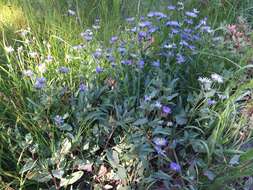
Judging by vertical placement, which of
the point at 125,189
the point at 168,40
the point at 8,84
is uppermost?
the point at 168,40

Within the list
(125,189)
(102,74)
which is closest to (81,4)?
(102,74)

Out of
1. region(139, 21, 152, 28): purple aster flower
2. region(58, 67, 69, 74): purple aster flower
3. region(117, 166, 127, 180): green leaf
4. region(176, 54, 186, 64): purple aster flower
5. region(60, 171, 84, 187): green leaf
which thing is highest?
region(139, 21, 152, 28): purple aster flower

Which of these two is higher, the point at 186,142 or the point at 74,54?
the point at 74,54

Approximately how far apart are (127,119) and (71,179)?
12.6 inches

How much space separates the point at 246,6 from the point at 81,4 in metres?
1.40

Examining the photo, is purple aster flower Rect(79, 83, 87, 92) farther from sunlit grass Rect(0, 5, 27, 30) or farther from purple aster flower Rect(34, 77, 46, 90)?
sunlit grass Rect(0, 5, 27, 30)

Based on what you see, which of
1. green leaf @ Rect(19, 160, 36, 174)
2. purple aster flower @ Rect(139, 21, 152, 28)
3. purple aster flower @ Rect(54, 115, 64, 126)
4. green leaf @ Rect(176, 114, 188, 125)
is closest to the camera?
green leaf @ Rect(19, 160, 36, 174)

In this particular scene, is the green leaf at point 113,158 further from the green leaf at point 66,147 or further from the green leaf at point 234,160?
the green leaf at point 234,160

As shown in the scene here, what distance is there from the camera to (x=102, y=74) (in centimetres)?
168

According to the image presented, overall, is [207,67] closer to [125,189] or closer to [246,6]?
[125,189]

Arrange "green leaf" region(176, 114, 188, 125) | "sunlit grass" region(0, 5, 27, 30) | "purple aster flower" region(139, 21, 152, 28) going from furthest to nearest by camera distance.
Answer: "sunlit grass" region(0, 5, 27, 30)
"purple aster flower" region(139, 21, 152, 28)
"green leaf" region(176, 114, 188, 125)

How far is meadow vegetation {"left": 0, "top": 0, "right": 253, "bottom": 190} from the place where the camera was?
1335mm

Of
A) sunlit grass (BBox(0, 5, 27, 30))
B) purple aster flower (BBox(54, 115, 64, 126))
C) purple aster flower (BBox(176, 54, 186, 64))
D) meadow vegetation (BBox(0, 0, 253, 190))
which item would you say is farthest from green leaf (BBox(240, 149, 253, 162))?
sunlit grass (BBox(0, 5, 27, 30))

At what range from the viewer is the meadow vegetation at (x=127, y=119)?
1335mm
